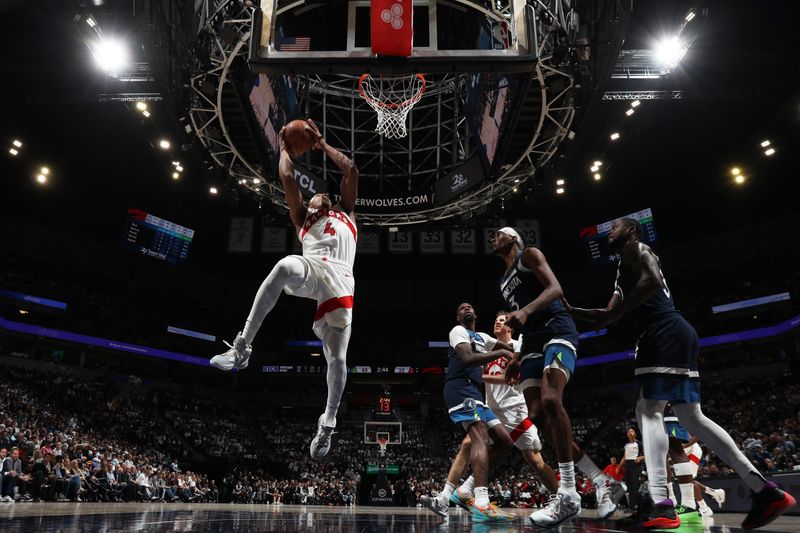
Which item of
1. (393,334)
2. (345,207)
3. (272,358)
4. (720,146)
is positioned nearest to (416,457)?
(393,334)

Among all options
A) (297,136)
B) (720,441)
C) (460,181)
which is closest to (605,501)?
(720,441)

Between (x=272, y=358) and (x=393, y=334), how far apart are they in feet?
25.2

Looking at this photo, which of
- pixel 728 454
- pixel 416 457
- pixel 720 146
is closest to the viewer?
pixel 728 454

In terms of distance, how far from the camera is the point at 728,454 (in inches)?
140

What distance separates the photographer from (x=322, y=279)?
4.04 m

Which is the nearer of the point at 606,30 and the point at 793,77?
the point at 606,30

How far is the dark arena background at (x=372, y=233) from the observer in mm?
8109

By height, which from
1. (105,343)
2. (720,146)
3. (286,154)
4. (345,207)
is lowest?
(345,207)

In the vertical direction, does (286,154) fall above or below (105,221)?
below

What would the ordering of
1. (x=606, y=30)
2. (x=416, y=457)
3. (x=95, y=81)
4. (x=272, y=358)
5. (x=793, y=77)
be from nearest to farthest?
(x=606, y=30) < (x=95, y=81) < (x=793, y=77) < (x=416, y=457) < (x=272, y=358)

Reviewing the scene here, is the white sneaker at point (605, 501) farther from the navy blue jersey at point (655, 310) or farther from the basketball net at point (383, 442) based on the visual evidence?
the basketball net at point (383, 442)

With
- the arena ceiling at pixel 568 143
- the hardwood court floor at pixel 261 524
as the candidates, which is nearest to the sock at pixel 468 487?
the hardwood court floor at pixel 261 524

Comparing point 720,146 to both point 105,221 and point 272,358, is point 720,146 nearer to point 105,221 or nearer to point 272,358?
point 272,358

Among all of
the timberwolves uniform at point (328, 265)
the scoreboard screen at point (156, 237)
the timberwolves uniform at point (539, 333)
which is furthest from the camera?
the scoreboard screen at point (156, 237)
